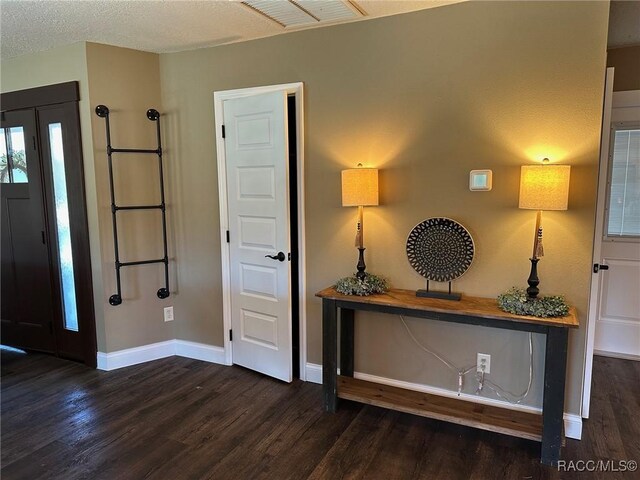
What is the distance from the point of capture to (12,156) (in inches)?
140

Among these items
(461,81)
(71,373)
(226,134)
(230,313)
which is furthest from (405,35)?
(71,373)

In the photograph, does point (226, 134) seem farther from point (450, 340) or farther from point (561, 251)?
point (561, 251)

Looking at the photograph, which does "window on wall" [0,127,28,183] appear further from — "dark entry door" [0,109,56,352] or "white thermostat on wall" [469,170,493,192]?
"white thermostat on wall" [469,170,493,192]

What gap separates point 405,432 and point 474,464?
423 millimetres

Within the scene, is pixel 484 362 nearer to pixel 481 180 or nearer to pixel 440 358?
pixel 440 358

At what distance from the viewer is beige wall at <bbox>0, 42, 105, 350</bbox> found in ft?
10.3

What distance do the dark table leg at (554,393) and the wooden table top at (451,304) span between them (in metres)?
0.08

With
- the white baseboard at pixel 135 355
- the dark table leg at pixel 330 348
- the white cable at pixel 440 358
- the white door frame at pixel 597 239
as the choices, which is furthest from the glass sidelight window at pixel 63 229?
the white door frame at pixel 597 239

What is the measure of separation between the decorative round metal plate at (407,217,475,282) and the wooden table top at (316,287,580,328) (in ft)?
0.56

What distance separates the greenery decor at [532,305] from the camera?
213 cm

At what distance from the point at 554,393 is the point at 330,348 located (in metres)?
1.24

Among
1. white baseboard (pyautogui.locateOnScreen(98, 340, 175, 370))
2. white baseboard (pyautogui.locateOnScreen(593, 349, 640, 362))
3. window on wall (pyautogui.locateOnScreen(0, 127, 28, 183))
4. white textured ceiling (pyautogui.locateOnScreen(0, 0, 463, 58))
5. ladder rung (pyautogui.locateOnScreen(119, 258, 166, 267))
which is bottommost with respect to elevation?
white baseboard (pyautogui.locateOnScreen(593, 349, 640, 362))

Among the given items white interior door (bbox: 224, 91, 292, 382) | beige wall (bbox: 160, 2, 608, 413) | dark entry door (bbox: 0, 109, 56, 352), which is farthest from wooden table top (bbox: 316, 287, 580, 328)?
dark entry door (bbox: 0, 109, 56, 352)

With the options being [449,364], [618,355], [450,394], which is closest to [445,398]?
[450,394]
